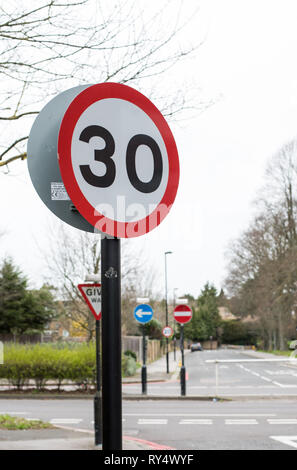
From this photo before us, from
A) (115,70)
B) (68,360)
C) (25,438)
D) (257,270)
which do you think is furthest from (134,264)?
(257,270)

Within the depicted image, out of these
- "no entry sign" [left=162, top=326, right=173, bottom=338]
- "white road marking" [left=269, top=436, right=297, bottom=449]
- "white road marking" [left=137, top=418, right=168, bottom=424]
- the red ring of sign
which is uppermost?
the red ring of sign

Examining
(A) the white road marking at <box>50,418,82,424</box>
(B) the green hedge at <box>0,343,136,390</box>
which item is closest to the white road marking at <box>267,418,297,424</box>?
(A) the white road marking at <box>50,418,82,424</box>

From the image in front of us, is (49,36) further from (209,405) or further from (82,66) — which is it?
(209,405)

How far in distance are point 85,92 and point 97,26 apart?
156 inches

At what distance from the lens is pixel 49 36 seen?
5836 millimetres

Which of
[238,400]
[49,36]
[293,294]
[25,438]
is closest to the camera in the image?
[49,36]

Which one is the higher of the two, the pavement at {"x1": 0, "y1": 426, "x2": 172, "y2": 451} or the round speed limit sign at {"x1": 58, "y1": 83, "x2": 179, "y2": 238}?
the round speed limit sign at {"x1": 58, "y1": 83, "x2": 179, "y2": 238}

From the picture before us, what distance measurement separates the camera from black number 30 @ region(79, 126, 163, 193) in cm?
173

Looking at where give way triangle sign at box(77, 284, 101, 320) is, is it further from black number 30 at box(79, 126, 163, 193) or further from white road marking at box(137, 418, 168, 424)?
black number 30 at box(79, 126, 163, 193)

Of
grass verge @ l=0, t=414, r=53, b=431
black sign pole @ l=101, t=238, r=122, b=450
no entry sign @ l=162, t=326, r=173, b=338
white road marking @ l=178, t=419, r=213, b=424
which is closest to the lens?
black sign pole @ l=101, t=238, r=122, b=450

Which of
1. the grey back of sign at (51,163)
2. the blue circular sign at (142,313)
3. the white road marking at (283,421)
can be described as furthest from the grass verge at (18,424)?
the grey back of sign at (51,163)

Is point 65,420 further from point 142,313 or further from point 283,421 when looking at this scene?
point 142,313

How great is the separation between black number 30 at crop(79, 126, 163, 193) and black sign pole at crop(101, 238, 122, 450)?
26cm

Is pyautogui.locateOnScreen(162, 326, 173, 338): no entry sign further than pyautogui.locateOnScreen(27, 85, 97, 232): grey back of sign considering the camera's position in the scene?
Yes
